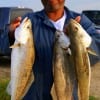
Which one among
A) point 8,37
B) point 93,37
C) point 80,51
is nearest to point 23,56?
point 8,37

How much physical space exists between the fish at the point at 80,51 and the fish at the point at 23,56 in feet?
1.44

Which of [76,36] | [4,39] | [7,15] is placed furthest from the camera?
[7,15]

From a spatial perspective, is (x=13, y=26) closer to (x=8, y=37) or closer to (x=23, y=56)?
(x=8, y=37)

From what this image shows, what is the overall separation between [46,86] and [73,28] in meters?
0.75

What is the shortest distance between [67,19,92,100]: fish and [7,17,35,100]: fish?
44 cm

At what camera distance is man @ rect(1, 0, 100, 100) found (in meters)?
5.06

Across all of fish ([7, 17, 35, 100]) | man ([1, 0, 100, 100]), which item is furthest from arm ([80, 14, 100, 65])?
fish ([7, 17, 35, 100])

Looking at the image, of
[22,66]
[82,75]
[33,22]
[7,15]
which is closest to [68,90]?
[82,75]

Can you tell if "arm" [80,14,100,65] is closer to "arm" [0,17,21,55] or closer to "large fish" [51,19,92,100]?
"large fish" [51,19,92,100]

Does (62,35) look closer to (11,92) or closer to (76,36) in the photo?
(76,36)

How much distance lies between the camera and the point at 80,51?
15.7 ft

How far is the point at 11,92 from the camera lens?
5.14 metres

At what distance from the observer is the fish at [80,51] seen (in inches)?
189

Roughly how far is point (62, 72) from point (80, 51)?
11.7 inches
